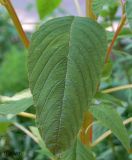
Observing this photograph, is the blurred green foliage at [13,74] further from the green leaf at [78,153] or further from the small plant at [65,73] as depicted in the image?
the small plant at [65,73]

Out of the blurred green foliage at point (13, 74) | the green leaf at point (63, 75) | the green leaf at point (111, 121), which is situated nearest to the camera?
the green leaf at point (63, 75)

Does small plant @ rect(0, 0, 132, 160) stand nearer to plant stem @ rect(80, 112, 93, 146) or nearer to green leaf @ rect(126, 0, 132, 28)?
green leaf @ rect(126, 0, 132, 28)

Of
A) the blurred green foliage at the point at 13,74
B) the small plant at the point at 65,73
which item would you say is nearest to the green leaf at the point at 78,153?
the small plant at the point at 65,73

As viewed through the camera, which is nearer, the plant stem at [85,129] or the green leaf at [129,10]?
the green leaf at [129,10]

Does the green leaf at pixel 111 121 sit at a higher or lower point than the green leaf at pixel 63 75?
lower

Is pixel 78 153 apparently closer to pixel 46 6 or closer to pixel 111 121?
pixel 111 121

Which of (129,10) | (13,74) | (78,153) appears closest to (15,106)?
(78,153)
